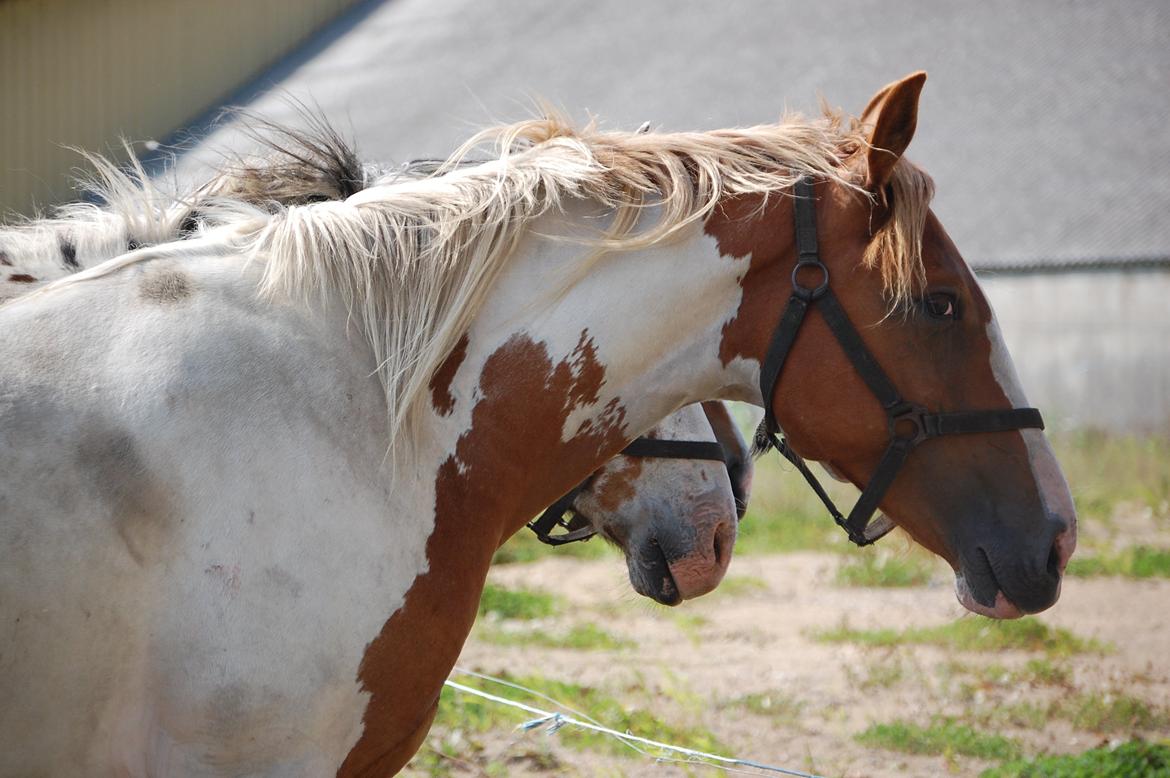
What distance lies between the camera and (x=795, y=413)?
7.66 feet

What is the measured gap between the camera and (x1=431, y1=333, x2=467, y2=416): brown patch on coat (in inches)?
87.1

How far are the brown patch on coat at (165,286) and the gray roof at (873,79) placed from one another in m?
14.2

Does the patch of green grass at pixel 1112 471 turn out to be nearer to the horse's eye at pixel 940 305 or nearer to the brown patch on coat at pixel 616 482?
the brown patch on coat at pixel 616 482

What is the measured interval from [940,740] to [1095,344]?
39.6 feet

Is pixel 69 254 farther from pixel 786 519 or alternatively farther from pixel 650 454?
pixel 786 519

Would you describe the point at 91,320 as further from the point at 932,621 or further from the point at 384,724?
the point at 932,621

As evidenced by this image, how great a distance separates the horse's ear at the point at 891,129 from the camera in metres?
2.22

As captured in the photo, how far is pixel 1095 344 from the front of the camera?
15.4 meters

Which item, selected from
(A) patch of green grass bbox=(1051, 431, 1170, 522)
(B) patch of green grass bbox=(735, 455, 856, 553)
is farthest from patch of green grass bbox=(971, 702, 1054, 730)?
(A) patch of green grass bbox=(1051, 431, 1170, 522)

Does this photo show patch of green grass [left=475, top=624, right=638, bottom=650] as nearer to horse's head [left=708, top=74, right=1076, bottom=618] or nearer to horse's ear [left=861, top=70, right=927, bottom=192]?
horse's head [left=708, top=74, right=1076, bottom=618]

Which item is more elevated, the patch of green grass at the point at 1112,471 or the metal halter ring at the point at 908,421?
the metal halter ring at the point at 908,421

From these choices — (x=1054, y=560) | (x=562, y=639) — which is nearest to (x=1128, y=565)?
(x=562, y=639)

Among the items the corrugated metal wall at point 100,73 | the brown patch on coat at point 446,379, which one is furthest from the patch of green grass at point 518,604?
the brown patch on coat at point 446,379

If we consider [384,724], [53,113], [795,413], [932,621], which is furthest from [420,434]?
[53,113]
